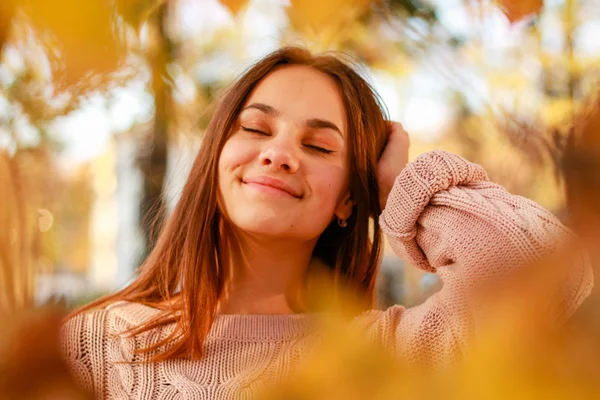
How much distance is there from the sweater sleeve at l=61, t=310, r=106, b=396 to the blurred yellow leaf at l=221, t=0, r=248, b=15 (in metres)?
0.99

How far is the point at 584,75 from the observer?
1.86ft

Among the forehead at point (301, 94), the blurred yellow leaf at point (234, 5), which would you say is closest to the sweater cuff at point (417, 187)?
the forehead at point (301, 94)

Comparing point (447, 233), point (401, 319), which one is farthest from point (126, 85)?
point (401, 319)

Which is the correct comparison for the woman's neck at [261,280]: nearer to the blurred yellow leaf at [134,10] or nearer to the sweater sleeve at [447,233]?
the sweater sleeve at [447,233]

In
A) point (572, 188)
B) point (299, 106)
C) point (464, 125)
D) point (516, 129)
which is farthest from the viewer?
point (299, 106)

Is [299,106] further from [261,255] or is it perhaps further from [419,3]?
[419,3]

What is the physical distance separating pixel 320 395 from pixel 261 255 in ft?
4.72

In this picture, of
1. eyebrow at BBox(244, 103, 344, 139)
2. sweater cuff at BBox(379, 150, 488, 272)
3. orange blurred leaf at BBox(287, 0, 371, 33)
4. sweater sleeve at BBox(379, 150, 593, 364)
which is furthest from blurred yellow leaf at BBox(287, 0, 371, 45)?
eyebrow at BBox(244, 103, 344, 139)

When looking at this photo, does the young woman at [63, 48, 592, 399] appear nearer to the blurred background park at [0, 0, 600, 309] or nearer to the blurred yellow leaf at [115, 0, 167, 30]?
the blurred background park at [0, 0, 600, 309]

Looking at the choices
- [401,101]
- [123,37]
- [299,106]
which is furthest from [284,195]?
[123,37]

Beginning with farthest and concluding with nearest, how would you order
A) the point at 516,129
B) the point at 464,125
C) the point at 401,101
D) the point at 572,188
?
the point at 464,125, the point at 401,101, the point at 516,129, the point at 572,188

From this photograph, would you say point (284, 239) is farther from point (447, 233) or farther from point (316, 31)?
point (316, 31)

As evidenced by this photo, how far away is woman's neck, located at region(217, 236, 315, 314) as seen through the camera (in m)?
1.77

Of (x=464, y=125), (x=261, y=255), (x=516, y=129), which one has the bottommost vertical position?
(x=261, y=255)
